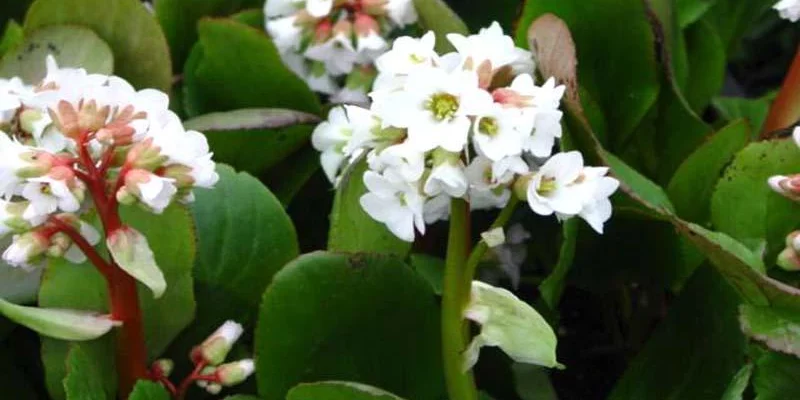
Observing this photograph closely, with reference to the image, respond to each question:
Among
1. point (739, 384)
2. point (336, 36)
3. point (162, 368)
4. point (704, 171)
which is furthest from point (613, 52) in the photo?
point (162, 368)

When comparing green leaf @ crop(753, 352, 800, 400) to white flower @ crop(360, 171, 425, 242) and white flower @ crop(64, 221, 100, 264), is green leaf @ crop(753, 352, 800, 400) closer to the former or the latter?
white flower @ crop(360, 171, 425, 242)

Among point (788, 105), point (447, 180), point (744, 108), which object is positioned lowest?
point (744, 108)

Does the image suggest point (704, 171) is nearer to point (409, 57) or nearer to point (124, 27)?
point (409, 57)

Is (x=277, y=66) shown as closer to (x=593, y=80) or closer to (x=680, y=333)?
(x=593, y=80)

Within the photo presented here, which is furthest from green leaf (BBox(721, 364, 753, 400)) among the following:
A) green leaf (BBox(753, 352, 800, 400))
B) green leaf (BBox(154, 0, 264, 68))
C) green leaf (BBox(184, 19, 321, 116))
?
green leaf (BBox(154, 0, 264, 68))

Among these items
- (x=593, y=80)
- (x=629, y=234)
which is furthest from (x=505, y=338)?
(x=593, y=80)

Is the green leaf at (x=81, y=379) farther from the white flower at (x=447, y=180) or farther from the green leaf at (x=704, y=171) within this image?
the green leaf at (x=704, y=171)
